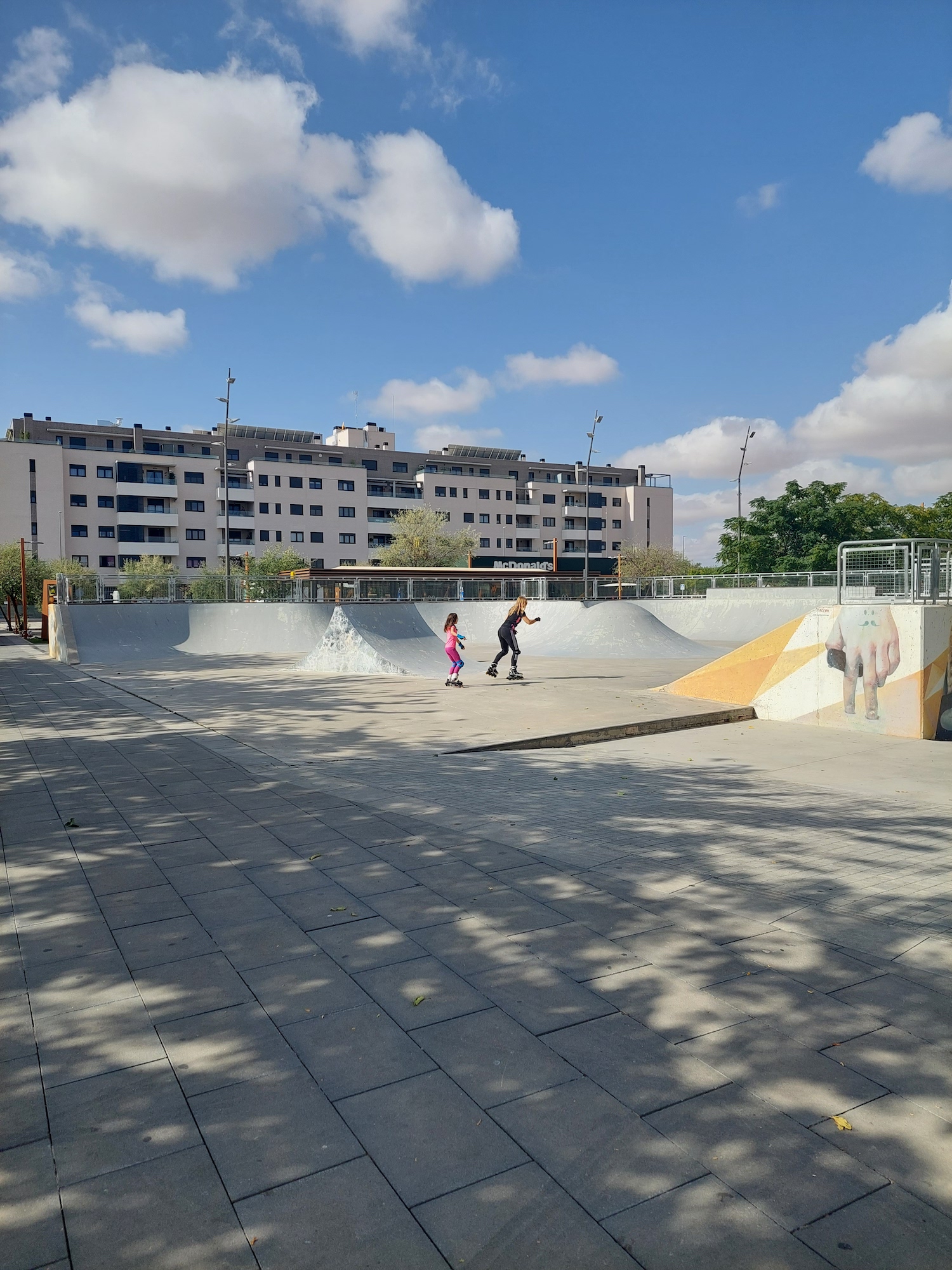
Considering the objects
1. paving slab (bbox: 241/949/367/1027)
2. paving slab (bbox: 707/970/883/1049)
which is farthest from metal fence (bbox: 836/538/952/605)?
paving slab (bbox: 241/949/367/1027)

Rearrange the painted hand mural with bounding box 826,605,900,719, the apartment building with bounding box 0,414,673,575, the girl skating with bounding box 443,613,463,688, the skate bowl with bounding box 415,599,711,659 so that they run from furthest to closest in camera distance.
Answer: the apartment building with bounding box 0,414,673,575 < the skate bowl with bounding box 415,599,711,659 < the girl skating with bounding box 443,613,463,688 < the painted hand mural with bounding box 826,605,900,719

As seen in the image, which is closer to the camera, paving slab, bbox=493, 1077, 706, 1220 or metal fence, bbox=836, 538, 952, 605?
paving slab, bbox=493, 1077, 706, 1220

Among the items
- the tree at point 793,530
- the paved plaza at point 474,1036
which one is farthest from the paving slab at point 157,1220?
the tree at point 793,530

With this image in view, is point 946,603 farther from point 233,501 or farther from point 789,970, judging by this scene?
point 233,501

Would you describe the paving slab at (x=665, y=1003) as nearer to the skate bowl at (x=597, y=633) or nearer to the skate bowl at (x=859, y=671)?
the skate bowl at (x=859, y=671)

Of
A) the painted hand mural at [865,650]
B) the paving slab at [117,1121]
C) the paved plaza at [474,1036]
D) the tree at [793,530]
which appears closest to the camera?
the paved plaza at [474,1036]

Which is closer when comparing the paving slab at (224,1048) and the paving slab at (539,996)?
the paving slab at (224,1048)

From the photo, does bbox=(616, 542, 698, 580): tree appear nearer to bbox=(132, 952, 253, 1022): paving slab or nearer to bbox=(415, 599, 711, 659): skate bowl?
bbox=(415, 599, 711, 659): skate bowl

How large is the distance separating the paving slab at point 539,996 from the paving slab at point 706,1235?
Result: 36.6 inches

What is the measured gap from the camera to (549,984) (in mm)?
3490

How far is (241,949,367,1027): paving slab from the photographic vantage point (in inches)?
129

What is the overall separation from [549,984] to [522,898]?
0.99 metres

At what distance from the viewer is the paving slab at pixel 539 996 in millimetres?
3203

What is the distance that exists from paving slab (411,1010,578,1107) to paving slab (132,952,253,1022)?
89 cm
